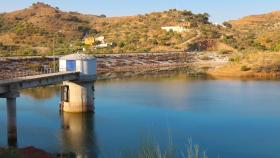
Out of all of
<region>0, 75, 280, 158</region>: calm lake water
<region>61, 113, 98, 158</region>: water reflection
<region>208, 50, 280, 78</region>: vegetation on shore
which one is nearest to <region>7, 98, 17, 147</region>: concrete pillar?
<region>0, 75, 280, 158</region>: calm lake water

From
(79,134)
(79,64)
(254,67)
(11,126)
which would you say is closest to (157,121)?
(79,134)

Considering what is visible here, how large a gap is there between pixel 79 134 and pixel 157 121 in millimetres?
8952

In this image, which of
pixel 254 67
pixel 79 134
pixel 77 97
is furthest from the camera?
pixel 254 67

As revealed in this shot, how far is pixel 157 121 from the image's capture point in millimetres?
51156

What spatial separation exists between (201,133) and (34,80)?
16.6 metres

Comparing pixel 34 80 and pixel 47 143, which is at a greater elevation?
pixel 34 80

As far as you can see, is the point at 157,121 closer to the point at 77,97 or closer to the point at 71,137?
the point at 71,137

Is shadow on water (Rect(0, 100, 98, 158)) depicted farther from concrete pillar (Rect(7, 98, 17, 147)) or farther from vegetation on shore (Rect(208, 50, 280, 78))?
vegetation on shore (Rect(208, 50, 280, 78))

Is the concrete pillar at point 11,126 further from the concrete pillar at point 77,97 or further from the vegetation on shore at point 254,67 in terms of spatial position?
the vegetation on shore at point 254,67

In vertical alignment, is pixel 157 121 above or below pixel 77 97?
below

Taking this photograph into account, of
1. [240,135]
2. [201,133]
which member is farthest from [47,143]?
[240,135]

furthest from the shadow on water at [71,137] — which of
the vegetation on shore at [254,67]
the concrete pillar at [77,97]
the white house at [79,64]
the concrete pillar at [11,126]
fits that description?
the vegetation on shore at [254,67]

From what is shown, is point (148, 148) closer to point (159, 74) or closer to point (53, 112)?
point (53, 112)

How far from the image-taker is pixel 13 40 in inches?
6398
